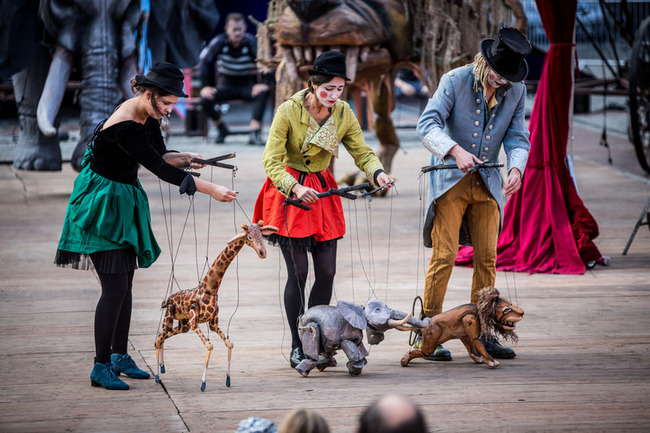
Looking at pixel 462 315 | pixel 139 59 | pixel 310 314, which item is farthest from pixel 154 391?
→ pixel 139 59

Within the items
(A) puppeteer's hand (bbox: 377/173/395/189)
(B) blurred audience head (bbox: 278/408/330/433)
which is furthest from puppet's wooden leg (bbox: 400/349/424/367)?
(B) blurred audience head (bbox: 278/408/330/433)

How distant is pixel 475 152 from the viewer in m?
4.56

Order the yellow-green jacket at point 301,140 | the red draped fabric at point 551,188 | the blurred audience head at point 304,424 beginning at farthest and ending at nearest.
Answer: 1. the red draped fabric at point 551,188
2. the yellow-green jacket at point 301,140
3. the blurred audience head at point 304,424

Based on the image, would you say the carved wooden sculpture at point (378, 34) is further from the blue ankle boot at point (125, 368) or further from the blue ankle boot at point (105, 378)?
the blue ankle boot at point (105, 378)

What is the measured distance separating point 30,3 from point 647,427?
21.8 feet

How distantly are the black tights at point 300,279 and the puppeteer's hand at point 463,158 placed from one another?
674mm

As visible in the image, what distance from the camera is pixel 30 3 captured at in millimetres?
8422

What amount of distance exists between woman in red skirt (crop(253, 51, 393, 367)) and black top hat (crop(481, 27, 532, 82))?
2.23 ft

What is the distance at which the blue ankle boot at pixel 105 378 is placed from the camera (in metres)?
4.07

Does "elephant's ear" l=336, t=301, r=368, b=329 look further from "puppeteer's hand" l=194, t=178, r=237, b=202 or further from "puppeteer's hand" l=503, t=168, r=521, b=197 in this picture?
"puppeteer's hand" l=503, t=168, r=521, b=197

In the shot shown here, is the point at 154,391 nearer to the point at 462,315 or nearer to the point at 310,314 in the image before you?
the point at 310,314

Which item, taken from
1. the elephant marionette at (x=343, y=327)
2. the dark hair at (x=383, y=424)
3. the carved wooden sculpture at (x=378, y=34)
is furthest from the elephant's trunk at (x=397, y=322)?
the carved wooden sculpture at (x=378, y=34)

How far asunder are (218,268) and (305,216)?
1.51 feet

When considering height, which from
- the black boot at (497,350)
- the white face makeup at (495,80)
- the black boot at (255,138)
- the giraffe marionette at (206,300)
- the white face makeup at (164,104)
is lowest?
the black boot at (255,138)
